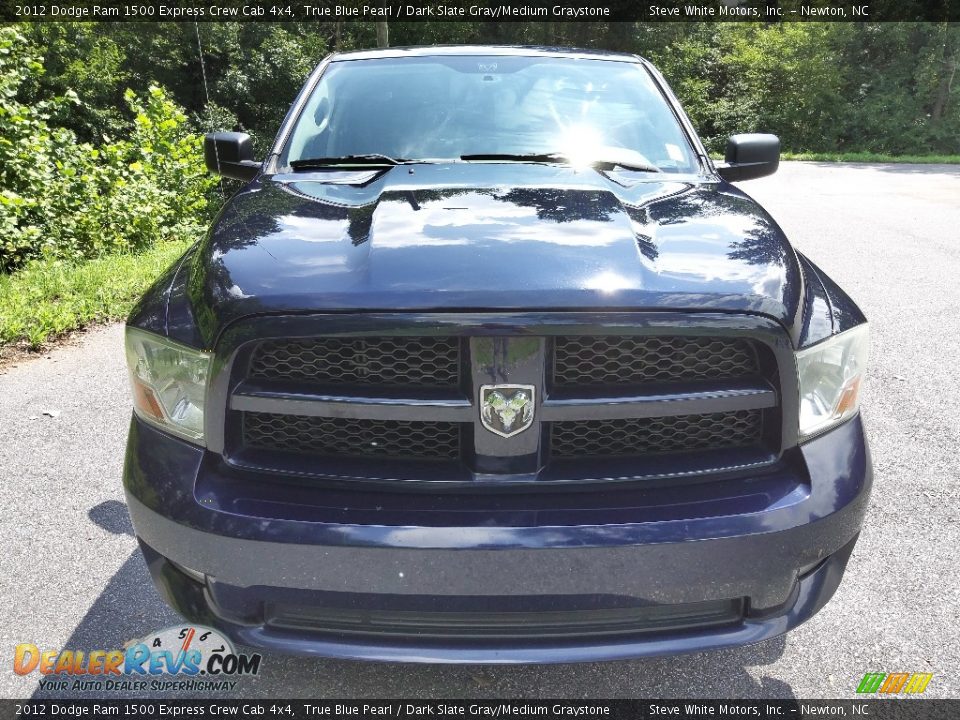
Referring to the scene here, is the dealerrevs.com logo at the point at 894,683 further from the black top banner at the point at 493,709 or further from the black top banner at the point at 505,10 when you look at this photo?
the black top banner at the point at 505,10

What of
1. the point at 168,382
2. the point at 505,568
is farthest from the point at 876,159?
the point at 168,382

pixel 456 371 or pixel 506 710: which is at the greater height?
pixel 456 371

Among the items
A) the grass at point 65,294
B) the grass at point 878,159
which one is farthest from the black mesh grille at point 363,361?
the grass at point 878,159

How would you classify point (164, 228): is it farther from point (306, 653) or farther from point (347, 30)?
point (347, 30)

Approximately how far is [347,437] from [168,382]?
1.49ft

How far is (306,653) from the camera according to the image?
177cm

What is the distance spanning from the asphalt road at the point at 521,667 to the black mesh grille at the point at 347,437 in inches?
28.5

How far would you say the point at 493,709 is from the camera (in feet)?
7.06

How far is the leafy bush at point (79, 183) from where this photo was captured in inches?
281

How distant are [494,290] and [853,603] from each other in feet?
5.76

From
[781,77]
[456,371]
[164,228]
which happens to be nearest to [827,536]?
[456,371]

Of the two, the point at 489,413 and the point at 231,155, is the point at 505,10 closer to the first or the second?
the point at 231,155

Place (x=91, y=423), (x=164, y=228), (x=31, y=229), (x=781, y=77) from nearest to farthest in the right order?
Answer: (x=91, y=423)
(x=31, y=229)
(x=164, y=228)
(x=781, y=77)

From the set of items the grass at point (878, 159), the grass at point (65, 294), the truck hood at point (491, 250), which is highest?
the truck hood at point (491, 250)
